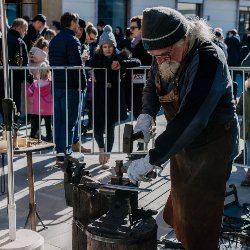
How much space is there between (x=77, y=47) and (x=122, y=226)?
394 centimetres

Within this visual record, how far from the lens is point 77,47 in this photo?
6539 mm

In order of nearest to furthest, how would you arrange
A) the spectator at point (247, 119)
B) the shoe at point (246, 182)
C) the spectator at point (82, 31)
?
the spectator at point (247, 119)
the shoe at point (246, 182)
the spectator at point (82, 31)

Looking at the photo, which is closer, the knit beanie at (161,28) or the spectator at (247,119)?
the knit beanie at (161,28)

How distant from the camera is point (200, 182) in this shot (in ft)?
10.3

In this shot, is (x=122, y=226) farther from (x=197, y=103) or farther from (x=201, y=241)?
(x=197, y=103)

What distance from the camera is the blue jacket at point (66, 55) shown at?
6492mm

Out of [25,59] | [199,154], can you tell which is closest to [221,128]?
[199,154]

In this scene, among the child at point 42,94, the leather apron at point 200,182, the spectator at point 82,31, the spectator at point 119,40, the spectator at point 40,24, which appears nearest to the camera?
the leather apron at point 200,182

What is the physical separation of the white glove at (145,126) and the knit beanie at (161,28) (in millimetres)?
691

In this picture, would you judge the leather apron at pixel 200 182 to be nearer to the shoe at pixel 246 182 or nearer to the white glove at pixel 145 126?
the white glove at pixel 145 126

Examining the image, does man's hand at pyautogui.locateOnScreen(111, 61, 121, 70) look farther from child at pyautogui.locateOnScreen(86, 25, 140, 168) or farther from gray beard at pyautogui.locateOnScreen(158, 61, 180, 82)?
gray beard at pyautogui.locateOnScreen(158, 61, 180, 82)

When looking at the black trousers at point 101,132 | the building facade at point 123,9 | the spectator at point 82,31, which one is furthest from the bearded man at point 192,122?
the building facade at point 123,9

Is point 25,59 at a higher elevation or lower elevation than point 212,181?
higher

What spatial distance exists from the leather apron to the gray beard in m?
0.08
